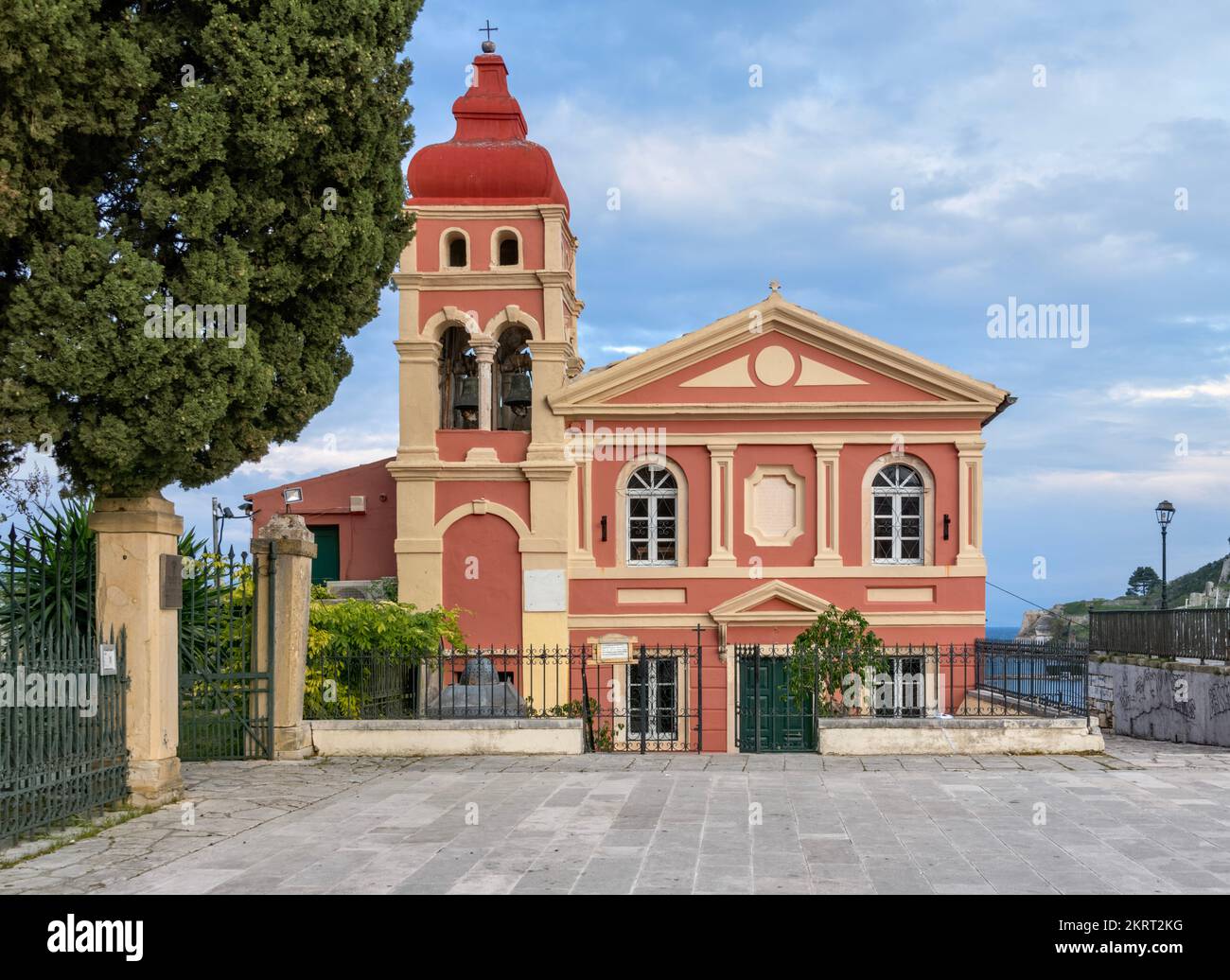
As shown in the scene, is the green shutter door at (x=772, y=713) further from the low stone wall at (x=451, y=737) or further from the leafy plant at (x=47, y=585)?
the leafy plant at (x=47, y=585)

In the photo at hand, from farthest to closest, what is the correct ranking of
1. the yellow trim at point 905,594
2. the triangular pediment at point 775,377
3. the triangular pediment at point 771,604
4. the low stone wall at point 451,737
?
the yellow trim at point 905,594 < the triangular pediment at point 775,377 < the triangular pediment at point 771,604 < the low stone wall at point 451,737

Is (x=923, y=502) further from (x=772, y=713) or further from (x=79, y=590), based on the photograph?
(x=79, y=590)

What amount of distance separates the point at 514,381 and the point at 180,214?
14.0 metres

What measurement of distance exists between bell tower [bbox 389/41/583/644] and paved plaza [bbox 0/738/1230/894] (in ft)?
30.1

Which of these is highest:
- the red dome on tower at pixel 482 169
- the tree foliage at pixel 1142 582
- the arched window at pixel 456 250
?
the red dome on tower at pixel 482 169

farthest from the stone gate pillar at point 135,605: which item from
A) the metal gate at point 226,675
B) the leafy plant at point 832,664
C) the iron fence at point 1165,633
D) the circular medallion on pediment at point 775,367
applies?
the iron fence at point 1165,633

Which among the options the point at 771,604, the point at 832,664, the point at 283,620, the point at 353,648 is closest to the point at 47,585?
the point at 283,620

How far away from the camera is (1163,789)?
1159cm

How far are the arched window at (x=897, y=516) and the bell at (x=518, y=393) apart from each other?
685 cm

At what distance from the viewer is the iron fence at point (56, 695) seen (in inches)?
363

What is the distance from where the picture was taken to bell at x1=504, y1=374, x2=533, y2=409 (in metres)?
24.0

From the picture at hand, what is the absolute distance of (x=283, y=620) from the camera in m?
13.7

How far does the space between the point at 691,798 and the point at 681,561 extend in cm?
1205

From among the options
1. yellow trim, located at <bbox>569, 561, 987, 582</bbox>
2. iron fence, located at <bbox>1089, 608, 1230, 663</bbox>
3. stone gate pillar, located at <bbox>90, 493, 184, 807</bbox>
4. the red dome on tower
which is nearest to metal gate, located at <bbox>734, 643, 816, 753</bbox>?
yellow trim, located at <bbox>569, 561, 987, 582</bbox>
